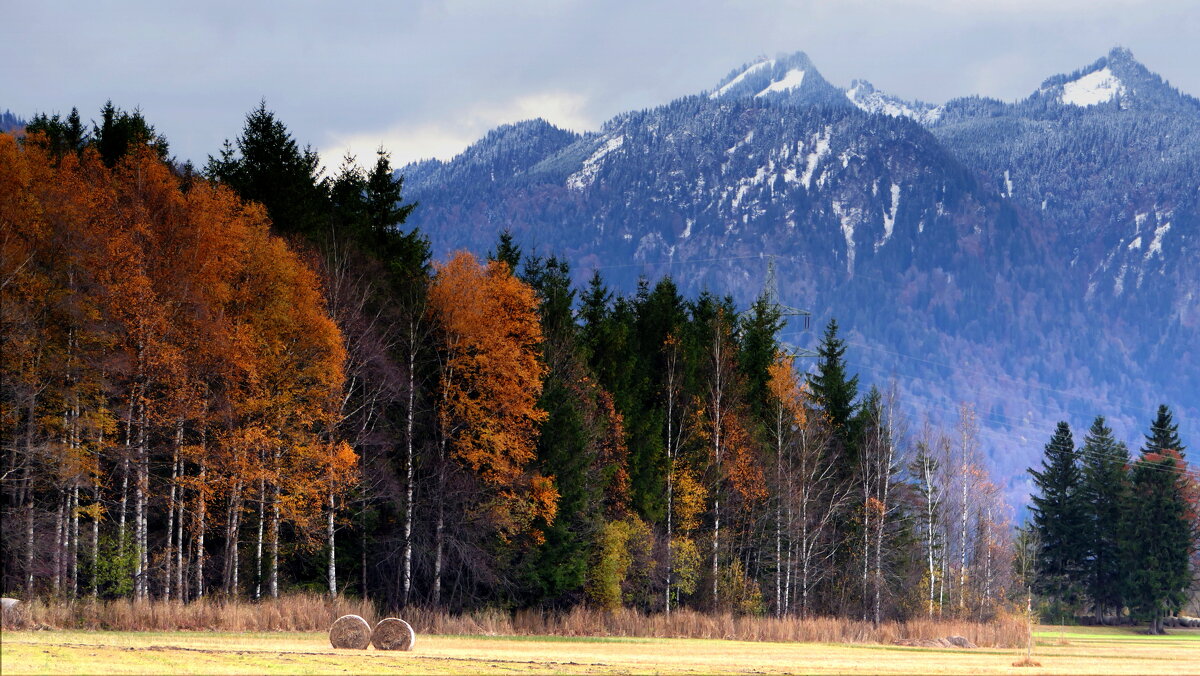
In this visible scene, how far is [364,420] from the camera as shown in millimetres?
57625

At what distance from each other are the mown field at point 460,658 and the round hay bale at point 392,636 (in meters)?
0.90

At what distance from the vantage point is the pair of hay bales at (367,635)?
126 feet

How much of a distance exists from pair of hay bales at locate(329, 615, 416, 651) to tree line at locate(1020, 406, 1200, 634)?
328ft

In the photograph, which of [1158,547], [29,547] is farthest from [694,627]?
[1158,547]

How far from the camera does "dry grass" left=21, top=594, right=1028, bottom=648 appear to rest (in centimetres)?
4121

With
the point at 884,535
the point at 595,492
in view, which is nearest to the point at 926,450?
the point at 884,535

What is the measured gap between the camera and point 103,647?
1204 inches

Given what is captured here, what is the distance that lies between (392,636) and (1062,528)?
109606 mm

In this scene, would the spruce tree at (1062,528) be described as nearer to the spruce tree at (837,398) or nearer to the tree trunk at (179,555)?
the spruce tree at (837,398)

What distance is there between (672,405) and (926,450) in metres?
33.8

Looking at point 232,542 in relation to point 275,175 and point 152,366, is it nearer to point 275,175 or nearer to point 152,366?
point 152,366

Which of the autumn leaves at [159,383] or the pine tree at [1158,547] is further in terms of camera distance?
the pine tree at [1158,547]

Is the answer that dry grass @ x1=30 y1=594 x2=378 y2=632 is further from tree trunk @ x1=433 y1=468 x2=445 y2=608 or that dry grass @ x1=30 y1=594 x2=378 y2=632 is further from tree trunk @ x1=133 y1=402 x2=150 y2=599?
tree trunk @ x1=433 y1=468 x2=445 y2=608

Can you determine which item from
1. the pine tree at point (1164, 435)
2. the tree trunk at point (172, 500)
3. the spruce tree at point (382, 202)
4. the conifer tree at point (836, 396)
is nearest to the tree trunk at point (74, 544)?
the tree trunk at point (172, 500)
